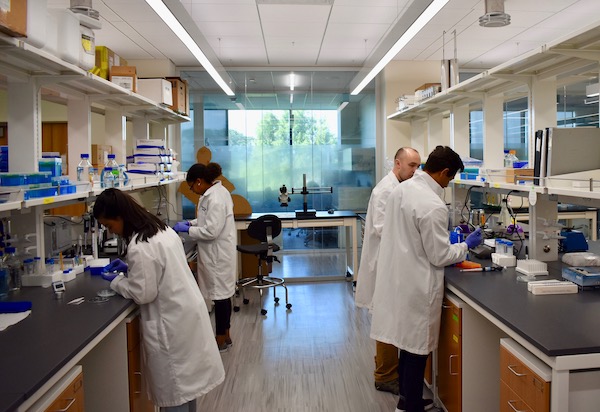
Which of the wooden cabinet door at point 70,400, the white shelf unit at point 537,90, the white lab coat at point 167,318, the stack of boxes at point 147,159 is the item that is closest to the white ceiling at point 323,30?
the white shelf unit at point 537,90

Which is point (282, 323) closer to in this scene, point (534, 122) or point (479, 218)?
point (479, 218)

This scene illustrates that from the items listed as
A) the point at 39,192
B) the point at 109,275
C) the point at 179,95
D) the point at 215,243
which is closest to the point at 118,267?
the point at 109,275

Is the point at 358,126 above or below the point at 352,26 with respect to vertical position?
below

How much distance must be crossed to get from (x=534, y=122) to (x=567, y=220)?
2668 mm

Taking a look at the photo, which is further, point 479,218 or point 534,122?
point 479,218

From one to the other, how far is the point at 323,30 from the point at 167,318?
13.1 feet

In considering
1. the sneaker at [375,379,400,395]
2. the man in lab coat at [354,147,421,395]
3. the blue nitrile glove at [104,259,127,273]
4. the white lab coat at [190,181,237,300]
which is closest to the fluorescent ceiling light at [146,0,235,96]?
the white lab coat at [190,181,237,300]

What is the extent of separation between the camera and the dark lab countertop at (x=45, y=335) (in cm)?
127

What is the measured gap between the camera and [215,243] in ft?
11.4

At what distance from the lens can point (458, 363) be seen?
7.16 ft

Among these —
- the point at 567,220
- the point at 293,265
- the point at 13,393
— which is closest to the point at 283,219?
the point at 293,265

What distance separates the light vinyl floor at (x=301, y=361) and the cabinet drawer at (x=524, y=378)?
1.07 meters

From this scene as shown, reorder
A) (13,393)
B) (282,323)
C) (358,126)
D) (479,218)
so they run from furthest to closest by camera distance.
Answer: (358,126), (282,323), (479,218), (13,393)

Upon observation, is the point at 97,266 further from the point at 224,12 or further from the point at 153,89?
the point at 224,12
